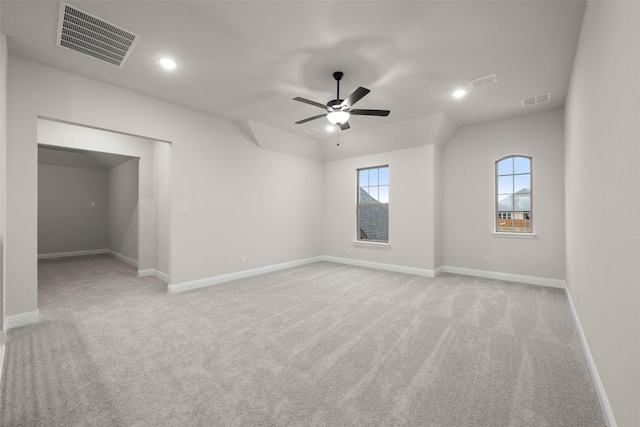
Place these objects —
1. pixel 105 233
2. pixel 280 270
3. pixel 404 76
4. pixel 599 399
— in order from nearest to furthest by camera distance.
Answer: pixel 599 399
pixel 404 76
pixel 280 270
pixel 105 233

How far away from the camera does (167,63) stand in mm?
3145

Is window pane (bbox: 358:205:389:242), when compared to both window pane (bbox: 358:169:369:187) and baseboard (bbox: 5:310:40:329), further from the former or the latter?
baseboard (bbox: 5:310:40:329)

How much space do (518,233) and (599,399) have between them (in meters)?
3.65

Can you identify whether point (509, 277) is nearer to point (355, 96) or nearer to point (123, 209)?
point (355, 96)

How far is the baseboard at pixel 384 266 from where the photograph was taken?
5.38 meters

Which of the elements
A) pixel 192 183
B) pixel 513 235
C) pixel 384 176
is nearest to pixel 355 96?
pixel 192 183

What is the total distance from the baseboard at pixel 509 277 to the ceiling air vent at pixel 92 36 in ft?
20.4

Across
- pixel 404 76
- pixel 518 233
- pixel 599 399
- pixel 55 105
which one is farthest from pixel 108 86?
pixel 518 233

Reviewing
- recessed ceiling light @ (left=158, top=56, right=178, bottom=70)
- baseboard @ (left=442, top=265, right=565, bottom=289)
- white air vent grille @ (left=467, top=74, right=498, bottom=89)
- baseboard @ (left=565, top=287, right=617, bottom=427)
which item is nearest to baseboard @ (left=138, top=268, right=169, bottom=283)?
recessed ceiling light @ (left=158, top=56, right=178, bottom=70)

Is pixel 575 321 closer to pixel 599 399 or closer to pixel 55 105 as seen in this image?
pixel 599 399

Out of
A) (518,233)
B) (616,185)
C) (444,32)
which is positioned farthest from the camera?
(518,233)

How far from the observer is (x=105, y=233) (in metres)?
8.71

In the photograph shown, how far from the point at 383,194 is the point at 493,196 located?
2.19 meters

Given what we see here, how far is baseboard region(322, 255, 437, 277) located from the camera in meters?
5.38
